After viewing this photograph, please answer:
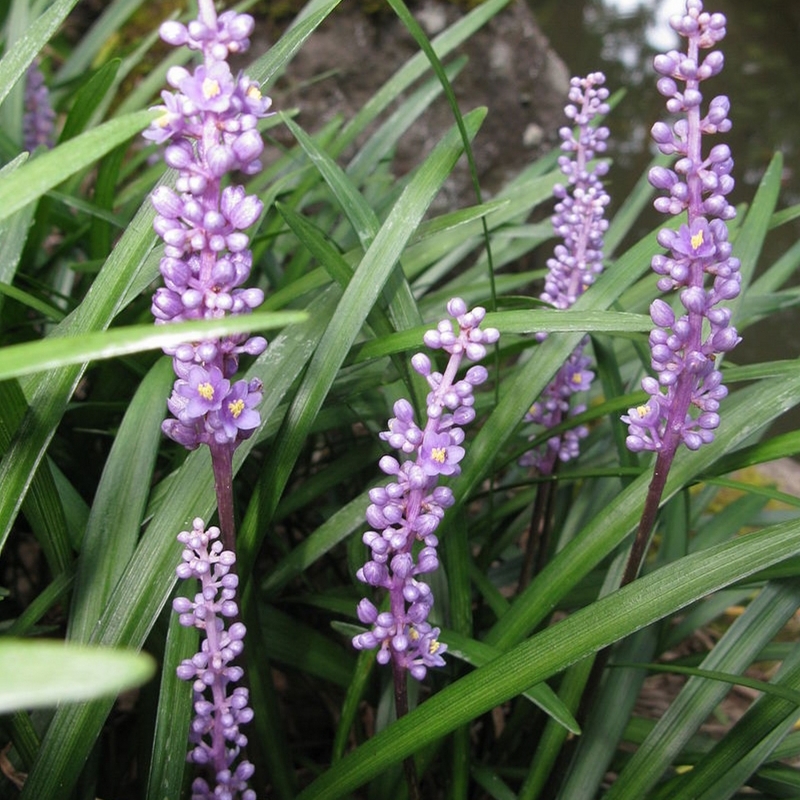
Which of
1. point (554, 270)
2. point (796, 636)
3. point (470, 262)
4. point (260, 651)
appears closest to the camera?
point (260, 651)

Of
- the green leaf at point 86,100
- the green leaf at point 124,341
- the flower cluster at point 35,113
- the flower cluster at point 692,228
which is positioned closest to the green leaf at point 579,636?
the flower cluster at point 692,228

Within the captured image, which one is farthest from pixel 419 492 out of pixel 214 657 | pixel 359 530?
pixel 359 530

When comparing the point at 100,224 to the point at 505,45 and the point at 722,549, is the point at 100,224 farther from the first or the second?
the point at 505,45

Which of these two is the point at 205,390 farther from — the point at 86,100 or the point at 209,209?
the point at 86,100

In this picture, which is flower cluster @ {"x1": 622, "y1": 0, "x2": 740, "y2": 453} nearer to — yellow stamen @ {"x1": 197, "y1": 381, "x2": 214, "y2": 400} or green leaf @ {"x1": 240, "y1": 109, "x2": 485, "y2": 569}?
green leaf @ {"x1": 240, "y1": 109, "x2": 485, "y2": 569}

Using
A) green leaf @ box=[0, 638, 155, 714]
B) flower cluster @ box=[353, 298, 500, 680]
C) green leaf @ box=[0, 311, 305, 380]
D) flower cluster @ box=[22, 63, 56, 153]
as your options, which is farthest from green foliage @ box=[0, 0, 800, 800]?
flower cluster @ box=[22, 63, 56, 153]

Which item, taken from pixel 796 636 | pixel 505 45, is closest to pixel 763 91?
pixel 505 45

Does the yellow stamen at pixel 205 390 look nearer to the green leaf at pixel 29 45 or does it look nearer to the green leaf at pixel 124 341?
the green leaf at pixel 124 341
